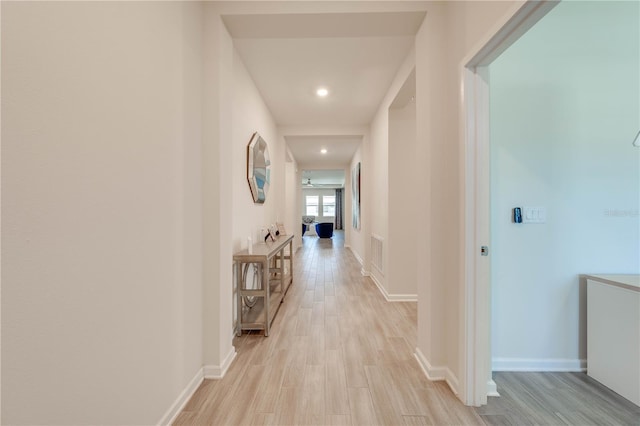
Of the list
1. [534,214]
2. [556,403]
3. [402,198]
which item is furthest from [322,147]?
[556,403]

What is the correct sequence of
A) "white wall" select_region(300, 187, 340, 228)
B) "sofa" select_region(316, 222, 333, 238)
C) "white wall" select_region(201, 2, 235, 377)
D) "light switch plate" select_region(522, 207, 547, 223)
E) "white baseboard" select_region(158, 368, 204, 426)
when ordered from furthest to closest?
"white wall" select_region(300, 187, 340, 228)
"sofa" select_region(316, 222, 333, 238)
"light switch plate" select_region(522, 207, 547, 223)
"white wall" select_region(201, 2, 235, 377)
"white baseboard" select_region(158, 368, 204, 426)

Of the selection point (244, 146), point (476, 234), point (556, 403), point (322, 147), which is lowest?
point (556, 403)

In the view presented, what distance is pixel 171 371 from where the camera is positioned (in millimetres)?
1370

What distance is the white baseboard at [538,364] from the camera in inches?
71.6

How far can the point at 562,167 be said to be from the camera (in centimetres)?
183

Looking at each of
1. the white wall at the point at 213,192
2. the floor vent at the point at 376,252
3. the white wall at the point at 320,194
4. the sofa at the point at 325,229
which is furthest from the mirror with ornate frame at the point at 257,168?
the white wall at the point at 320,194

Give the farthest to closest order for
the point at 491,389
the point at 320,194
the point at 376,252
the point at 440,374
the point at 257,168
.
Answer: the point at 320,194 < the point at 376,252 < the point at 257,168 < the point at 440,374 < the point at 491,389

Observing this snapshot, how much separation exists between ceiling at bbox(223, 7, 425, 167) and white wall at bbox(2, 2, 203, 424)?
0.83 meters

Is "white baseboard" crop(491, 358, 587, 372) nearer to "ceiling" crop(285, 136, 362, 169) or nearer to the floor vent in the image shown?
the floor vent

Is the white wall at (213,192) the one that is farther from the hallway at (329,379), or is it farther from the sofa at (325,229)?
the sofa at (325,229)

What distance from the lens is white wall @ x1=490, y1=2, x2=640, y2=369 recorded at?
182cm

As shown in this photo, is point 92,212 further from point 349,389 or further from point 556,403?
point 556,403

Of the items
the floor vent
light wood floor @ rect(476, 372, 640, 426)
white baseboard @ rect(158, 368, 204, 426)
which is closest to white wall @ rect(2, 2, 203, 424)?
white baseboard @ rect(158, 368, 204, 426)

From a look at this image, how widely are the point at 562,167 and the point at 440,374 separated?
5.52 ft
